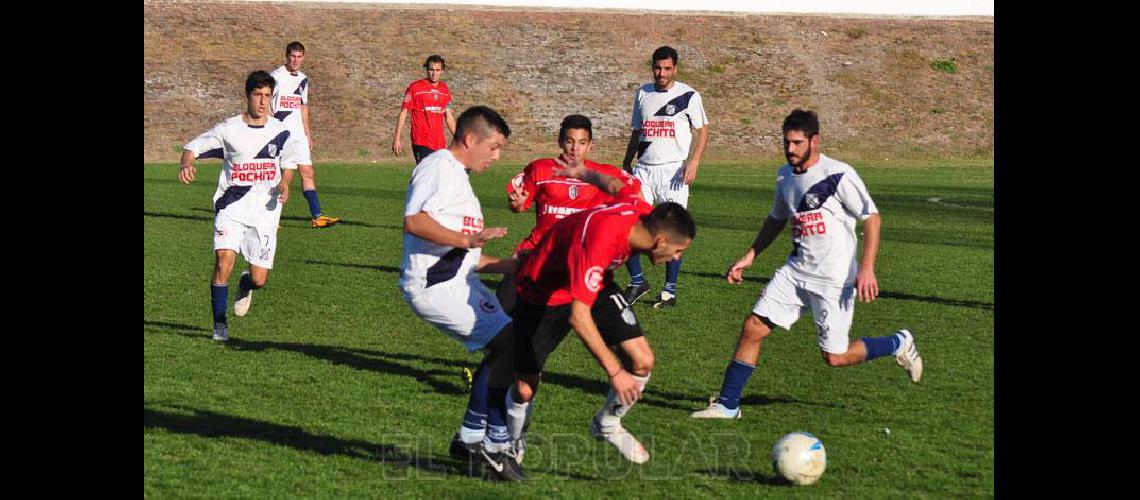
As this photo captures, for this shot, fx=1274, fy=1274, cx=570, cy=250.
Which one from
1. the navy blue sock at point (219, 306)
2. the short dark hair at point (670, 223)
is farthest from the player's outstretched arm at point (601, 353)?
the navy blue sock at point (219, 306)

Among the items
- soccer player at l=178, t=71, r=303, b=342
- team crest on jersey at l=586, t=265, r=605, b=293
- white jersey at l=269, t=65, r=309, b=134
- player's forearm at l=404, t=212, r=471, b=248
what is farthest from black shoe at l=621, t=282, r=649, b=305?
white jersey at l=269, t=65, r=309, b=134

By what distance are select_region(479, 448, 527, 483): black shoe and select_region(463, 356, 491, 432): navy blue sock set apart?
0.20 metres

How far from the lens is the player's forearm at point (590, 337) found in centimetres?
572

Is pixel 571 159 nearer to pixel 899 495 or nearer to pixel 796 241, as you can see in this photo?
pixel 796 241

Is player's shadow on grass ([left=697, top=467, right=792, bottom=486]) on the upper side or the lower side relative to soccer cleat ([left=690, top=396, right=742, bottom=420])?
lower

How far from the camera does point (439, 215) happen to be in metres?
6.58

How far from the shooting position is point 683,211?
612cm

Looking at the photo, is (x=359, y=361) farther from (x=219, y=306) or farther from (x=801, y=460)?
(x=801, y=460)

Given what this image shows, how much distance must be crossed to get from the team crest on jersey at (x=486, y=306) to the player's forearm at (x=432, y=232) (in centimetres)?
44

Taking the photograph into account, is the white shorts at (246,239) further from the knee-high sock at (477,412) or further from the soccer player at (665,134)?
the knee-high sock at (477,412)

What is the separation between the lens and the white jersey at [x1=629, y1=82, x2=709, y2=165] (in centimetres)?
1271

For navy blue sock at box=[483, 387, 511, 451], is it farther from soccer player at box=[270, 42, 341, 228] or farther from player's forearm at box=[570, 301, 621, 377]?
soccer player at box=[270, 42, 341, 228]

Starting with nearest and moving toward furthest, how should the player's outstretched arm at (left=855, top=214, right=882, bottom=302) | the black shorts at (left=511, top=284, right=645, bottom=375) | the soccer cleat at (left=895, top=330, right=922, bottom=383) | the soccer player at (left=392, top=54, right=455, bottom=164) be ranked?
1. the black shorts at (left=511, top=284, right=645, bottom=375)
2. the player's outstretched arm at (left=855, top=214, right=882, bottom=302)
3. the soccer cleat at (left=895, top=330, right=922, bottom=383)
4. the soccer player at (left=392, top=54, right=455, bottom=164)

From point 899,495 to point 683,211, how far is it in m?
1.78
